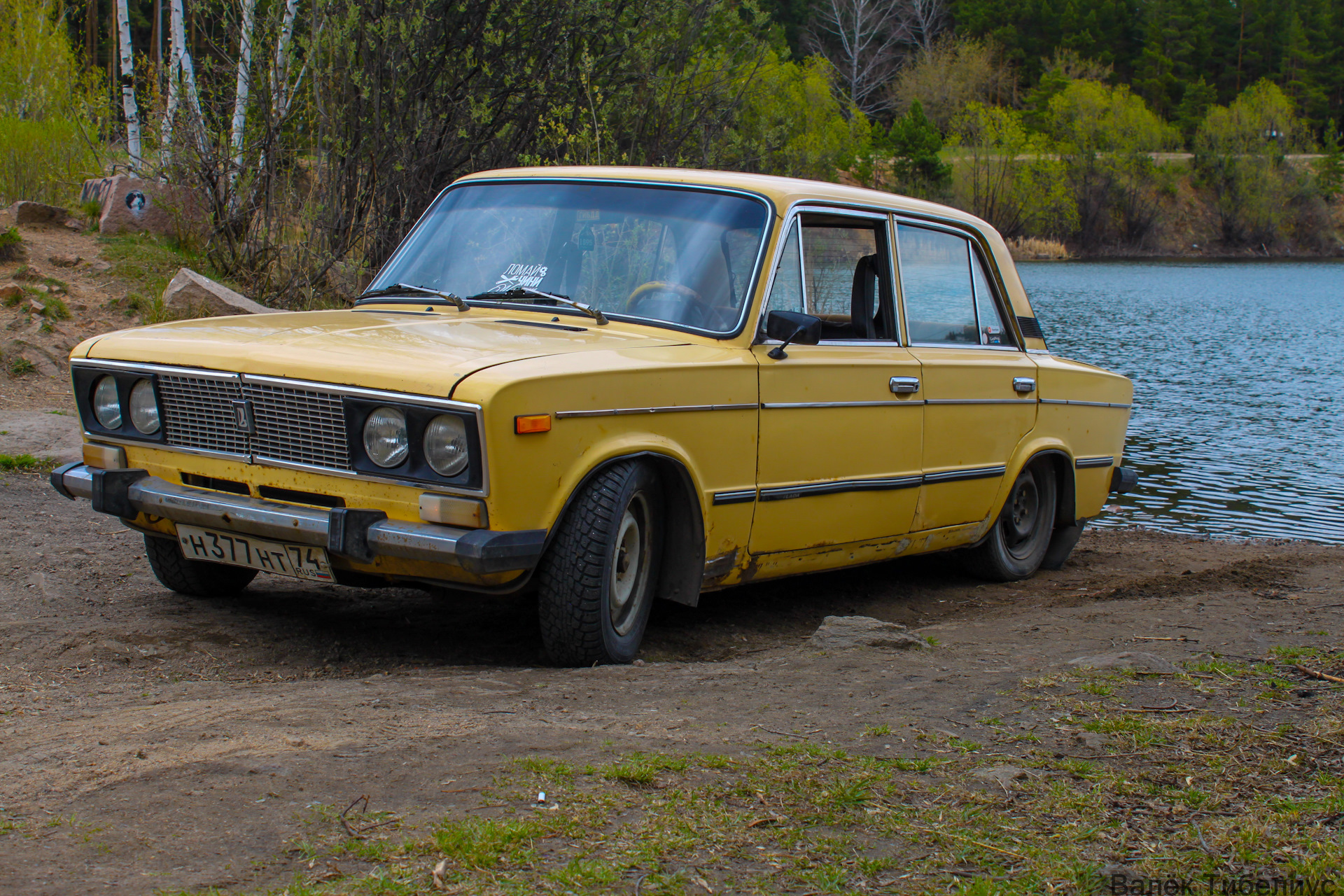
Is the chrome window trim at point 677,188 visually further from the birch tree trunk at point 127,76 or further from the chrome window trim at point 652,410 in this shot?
the birch tree trunk at point 127,76

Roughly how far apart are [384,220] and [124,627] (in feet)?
28.0

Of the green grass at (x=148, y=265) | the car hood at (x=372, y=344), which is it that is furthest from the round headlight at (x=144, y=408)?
the green grass at (x=148, y=265)

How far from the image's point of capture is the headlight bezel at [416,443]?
3691mm

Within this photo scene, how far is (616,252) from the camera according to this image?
4.98 m

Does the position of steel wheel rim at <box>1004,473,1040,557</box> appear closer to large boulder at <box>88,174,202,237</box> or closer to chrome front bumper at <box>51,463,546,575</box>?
chrome front bumper at <box>51,463,546,575</box>

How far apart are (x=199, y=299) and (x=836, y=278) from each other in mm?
7217

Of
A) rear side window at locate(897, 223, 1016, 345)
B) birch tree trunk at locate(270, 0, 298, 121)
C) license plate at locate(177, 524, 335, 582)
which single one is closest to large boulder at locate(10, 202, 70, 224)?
birch tree trunk at locate(270, 0, 298, 121)

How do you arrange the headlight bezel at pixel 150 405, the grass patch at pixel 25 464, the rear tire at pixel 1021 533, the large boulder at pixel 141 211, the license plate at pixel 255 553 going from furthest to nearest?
the large boulder at pixel 141 211 → the grass patch at pixel 25 464 → the rear tire at pixel 1021 533 → the headlight bezel at pixel 150 405 → the license plate at pixel 255 553

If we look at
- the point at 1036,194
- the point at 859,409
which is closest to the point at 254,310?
the point at 859,409

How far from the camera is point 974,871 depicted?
2.54 metres

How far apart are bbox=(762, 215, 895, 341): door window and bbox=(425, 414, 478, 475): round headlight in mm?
1594

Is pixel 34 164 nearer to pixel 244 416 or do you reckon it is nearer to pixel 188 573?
pixel 188 573

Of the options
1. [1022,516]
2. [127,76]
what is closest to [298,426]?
[1022,516]

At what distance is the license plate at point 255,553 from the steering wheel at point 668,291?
1.53m
